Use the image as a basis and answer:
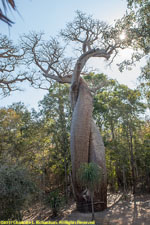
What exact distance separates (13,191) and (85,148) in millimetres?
3458

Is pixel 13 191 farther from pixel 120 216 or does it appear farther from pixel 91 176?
pixel 120 216

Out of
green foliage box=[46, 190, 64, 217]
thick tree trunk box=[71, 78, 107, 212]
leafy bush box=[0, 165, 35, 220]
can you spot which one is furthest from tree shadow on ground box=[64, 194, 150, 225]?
leafy bush box=[0, 165, 35, 220]

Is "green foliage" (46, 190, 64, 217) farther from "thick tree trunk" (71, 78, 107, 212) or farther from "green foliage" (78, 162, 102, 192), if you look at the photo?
"green foliage" (78, 162, 102, 192)

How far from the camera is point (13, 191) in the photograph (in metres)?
5.31

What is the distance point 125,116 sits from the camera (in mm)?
12164

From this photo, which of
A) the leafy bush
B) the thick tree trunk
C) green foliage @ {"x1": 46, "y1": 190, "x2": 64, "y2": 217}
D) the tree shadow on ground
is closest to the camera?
the leafy bush

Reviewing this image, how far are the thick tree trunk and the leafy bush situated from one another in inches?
97.3

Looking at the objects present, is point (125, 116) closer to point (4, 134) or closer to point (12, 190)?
point (4, 134)

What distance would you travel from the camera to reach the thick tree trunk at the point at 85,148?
761 cm

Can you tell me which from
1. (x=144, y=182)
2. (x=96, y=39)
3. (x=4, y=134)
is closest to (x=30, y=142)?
(x=4, y=134)

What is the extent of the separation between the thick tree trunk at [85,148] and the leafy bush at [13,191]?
2.47 meters

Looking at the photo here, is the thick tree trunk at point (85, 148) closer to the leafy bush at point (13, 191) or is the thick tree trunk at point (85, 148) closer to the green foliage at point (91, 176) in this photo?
the green foliage at point (91, 176)

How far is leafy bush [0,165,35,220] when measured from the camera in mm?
5195

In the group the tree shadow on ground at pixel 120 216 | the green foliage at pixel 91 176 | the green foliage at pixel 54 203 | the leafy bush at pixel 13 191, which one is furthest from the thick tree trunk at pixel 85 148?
the leafy bush at pixel 13 191
